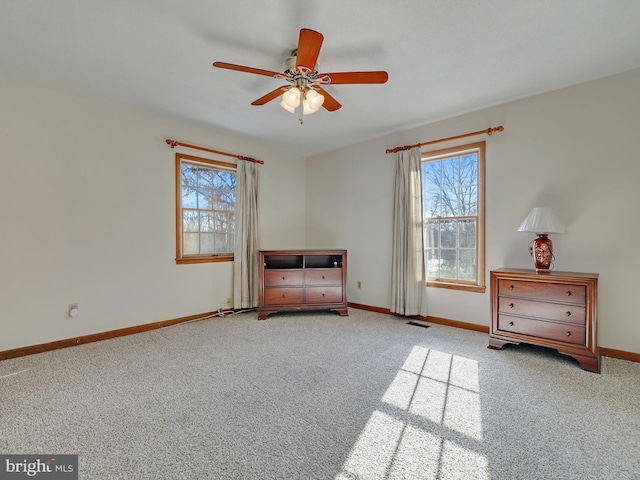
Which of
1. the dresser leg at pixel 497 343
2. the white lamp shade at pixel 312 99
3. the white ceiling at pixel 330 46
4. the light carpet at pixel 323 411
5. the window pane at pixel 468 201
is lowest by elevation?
the light carpet at pixel 323 411

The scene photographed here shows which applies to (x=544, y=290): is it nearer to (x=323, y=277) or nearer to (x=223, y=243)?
(x=323, y=277)

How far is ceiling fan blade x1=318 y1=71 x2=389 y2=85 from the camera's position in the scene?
2061 mm

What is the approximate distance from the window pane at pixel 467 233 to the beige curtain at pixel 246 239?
281 cm

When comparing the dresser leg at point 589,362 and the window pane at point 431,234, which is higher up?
the window pane at point 431,234

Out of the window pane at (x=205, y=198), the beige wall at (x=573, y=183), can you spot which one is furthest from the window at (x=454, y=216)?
the window pane at (x=205, y=198)

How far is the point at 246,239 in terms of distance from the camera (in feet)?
14.3

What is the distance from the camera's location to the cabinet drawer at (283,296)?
4.04 m

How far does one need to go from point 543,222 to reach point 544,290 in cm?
62

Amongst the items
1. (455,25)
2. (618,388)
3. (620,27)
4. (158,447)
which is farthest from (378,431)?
(620,27)

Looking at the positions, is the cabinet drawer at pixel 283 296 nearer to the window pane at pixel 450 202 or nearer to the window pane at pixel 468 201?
the window pane at pixel 450 202

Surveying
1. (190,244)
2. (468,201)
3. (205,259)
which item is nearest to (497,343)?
(468,201)

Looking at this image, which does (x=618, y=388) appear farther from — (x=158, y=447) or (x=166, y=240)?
(x=166, y=240)

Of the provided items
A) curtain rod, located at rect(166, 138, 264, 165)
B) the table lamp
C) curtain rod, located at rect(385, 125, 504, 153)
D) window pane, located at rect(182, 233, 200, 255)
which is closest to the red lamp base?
the table lamp

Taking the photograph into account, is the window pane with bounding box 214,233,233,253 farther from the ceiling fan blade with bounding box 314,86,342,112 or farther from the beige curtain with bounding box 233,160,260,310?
the ceiling fan blade with bounding box 314,86,342,112
